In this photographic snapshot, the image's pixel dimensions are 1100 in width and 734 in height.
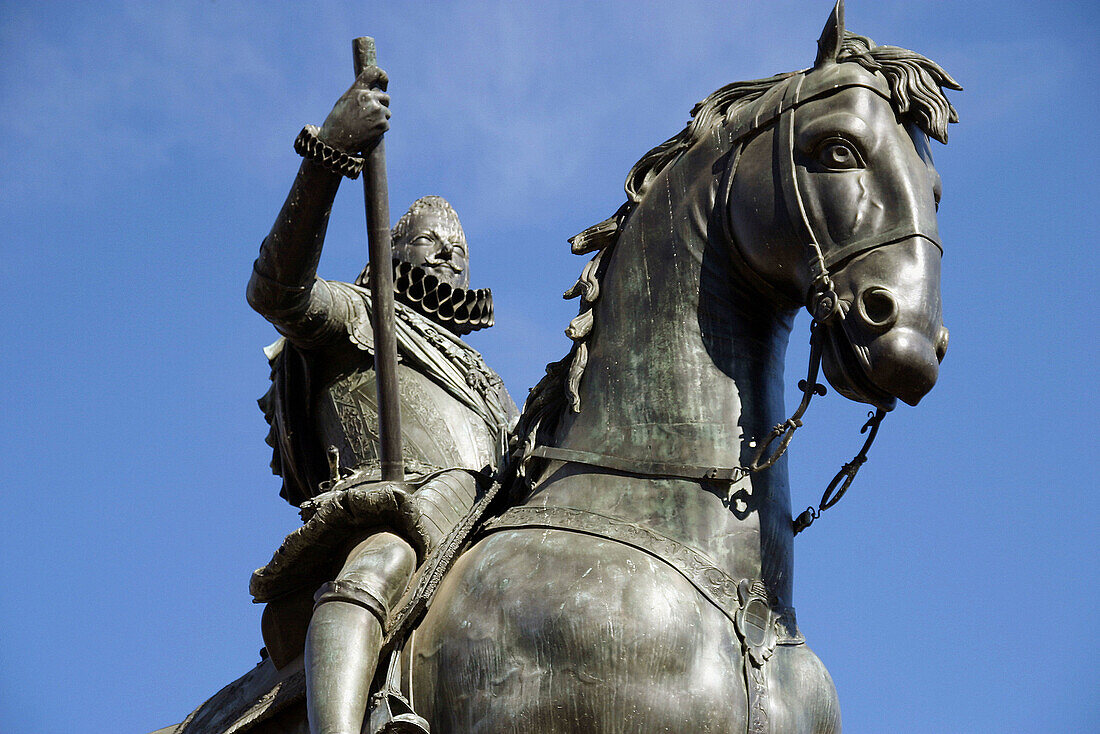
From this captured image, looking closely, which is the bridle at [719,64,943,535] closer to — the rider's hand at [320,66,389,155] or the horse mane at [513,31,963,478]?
the horse mane at [513,31,963,478]

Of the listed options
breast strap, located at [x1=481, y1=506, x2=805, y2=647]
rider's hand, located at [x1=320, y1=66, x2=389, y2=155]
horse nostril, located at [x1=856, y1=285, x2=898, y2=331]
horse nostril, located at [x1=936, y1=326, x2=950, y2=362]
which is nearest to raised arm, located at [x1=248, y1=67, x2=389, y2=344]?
rider's hand, located at [x1=320, y1=66, x2=389, y2=155]

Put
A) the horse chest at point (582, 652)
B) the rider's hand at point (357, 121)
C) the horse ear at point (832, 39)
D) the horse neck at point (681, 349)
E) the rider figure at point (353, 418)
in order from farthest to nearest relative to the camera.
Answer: the rider's hand at point (357, 121) → the horse ear at point (832, 39) → the rider figure at point (353, 418) → the horse neck at point (681, 349) → the horse chest at point (582, 652)

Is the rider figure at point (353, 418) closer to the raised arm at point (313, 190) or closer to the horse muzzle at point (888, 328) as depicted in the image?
the raised arm at point (313, 190)

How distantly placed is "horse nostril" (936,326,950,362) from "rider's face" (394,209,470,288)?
16.0 feet

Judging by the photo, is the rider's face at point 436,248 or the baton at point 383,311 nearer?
the baton at point 383,311

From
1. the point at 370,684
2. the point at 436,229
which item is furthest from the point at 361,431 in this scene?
the point at 370,684

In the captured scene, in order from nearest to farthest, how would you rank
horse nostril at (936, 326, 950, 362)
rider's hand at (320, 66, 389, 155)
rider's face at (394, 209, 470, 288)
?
1. horse nostril at (936, 326, 950, 362)
2. rider's hand at (320, 66, 389, 155)
3. rider's face at (394, 209, 470, 288)

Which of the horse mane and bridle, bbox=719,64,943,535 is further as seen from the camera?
the horse mane

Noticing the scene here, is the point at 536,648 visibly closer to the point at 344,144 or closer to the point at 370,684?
the point at 370,684

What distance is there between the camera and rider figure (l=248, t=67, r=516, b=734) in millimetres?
6551

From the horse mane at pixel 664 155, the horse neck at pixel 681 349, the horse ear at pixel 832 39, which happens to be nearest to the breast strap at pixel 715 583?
the horse neck at pixel 681 349

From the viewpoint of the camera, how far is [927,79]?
6656mm

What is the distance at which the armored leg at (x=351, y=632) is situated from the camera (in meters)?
6.25

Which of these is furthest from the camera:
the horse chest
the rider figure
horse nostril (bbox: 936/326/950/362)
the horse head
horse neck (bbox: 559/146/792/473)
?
the rider figure
